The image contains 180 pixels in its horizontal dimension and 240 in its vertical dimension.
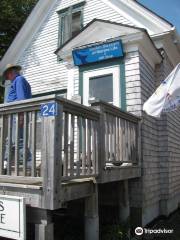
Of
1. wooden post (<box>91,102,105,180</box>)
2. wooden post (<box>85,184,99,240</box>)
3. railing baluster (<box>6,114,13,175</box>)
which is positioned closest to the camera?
railing baluster (<box>6,114,13,175</box>)

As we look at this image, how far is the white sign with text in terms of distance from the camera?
13.0 feet

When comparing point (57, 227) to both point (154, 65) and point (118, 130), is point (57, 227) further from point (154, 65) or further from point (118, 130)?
point (154, 65)

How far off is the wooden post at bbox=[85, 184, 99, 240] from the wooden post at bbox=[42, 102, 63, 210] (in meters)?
1.11

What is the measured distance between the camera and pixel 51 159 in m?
4.04

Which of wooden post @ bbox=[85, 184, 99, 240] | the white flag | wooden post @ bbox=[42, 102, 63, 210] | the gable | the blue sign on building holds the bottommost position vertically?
wooden post @ bbox=[85, 184, 99, 240]

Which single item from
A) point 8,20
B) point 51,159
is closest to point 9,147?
point 51,159

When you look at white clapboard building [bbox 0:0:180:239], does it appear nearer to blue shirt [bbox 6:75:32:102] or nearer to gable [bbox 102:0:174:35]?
gable [bbox 102:0:174:35]

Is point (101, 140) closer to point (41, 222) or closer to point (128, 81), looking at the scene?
point (41, 222)

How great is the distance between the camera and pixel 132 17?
31.2ft

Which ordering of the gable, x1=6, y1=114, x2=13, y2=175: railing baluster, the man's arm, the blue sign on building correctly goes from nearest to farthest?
x1=6, y1=114, x2=13, y2=175: railing baluster < the man's arm < the blue sign on building < the gable

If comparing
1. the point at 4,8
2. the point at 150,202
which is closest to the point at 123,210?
the point at 150,202

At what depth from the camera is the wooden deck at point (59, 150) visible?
4.08m

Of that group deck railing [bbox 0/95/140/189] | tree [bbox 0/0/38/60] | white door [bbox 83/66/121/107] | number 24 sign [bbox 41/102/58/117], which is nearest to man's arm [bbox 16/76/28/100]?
deck railing [bbox 0/95/140/189]

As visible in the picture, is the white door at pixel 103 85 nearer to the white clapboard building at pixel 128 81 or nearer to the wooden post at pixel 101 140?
the white clapboard building at pixel 128 81
